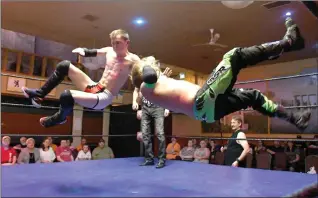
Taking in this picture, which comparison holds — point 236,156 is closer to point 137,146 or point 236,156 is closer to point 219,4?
point 219,4

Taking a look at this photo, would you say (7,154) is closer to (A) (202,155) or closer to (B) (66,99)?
(B) (66,99)

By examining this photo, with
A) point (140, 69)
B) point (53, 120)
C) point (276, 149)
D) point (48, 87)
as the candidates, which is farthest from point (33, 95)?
point (276, 149)

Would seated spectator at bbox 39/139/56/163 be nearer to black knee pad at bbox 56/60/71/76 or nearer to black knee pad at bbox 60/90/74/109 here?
black knee pad at bbox 56/60/71/76

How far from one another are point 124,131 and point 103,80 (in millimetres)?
5745

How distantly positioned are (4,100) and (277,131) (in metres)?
5.88

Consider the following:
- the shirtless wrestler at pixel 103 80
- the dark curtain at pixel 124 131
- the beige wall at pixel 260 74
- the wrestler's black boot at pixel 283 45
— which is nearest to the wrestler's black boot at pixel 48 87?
the shirtless wrestler at pixel 103 80

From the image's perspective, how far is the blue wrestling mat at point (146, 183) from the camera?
49.4 inches

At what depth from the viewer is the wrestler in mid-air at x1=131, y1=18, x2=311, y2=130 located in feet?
5.06

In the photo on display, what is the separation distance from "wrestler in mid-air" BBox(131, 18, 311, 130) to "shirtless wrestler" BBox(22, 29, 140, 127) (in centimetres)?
30

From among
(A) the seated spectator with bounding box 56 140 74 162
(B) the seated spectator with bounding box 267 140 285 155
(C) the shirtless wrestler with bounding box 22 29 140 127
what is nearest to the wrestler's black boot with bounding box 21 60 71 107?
(C) the shirtless wrestler with bounding box 22 29 140 127

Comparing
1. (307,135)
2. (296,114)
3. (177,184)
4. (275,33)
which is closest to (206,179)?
(177,184)

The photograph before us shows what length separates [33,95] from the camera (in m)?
1.88

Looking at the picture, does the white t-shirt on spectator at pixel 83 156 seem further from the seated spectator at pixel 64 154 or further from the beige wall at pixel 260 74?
the beige wall at pixel 260 74

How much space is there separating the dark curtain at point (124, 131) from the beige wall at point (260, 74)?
5.42 feet
